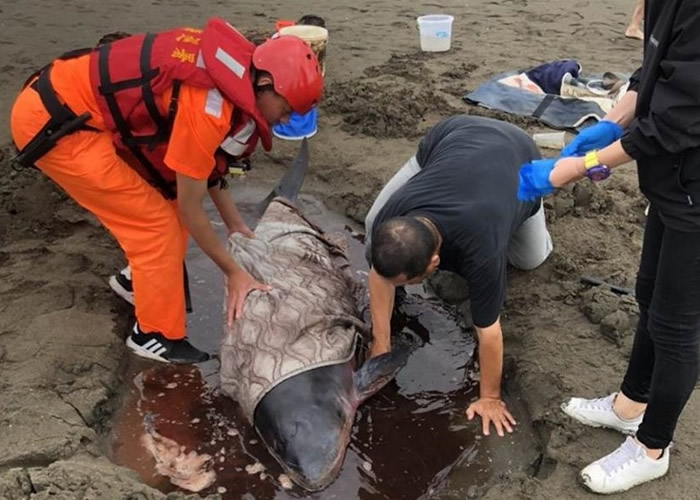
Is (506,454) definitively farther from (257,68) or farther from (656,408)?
(257,68)

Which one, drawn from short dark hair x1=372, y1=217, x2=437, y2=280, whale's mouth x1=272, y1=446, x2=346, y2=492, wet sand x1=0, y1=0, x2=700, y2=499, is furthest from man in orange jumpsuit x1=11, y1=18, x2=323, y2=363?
whale's mouth x1=272, y1=446, x2=346, y2=492

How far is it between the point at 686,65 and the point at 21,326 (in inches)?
135

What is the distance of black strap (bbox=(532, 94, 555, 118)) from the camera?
6.70 m

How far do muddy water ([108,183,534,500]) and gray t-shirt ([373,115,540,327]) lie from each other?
65 cm

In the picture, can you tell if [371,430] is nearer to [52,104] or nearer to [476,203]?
[476,203]

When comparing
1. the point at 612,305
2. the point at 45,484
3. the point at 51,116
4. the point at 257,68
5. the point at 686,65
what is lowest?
the point at 612,305

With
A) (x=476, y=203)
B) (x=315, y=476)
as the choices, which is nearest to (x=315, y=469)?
(x=315, y=476)

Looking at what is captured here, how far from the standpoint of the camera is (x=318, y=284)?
13.7 feet

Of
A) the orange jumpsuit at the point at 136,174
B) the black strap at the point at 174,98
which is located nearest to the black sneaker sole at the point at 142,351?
the orange jumpsuit at the point at 136,174

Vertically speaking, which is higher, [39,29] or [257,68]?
[257,68]

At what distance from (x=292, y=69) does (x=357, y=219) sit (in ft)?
7.79

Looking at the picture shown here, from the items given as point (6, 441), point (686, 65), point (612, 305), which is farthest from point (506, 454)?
point (6, 441)

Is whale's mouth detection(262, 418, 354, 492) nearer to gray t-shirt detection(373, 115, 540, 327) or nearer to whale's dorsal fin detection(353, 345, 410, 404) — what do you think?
whale's dorsal fin detection(353, 345, 410, 404)

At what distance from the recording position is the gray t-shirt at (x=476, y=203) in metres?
3.38
